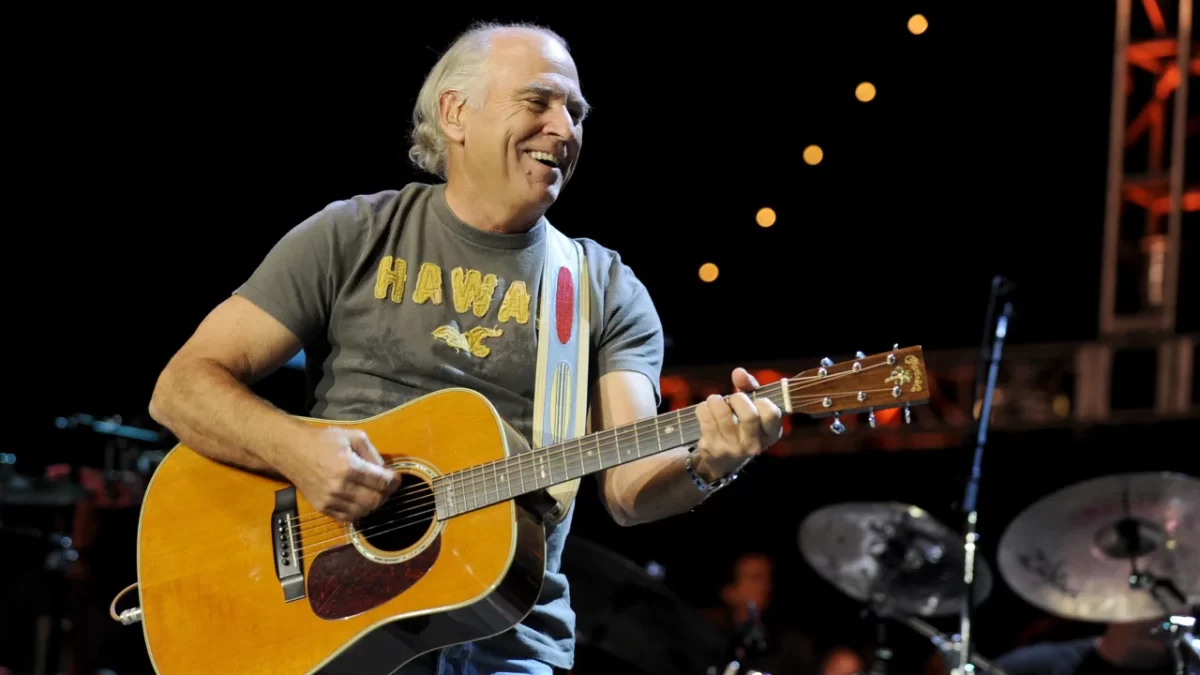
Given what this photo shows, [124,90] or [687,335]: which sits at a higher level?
[124,90]

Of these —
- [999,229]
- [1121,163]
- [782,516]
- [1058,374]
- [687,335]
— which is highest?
[1121,163]

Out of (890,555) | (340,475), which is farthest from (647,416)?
(890,555)

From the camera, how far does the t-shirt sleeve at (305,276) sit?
2801 mm

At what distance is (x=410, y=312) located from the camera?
112 inches

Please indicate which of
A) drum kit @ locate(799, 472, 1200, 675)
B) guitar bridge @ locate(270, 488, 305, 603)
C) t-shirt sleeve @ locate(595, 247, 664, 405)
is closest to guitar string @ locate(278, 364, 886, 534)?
guitar bridge @ locate(270, 488, 305, 603)

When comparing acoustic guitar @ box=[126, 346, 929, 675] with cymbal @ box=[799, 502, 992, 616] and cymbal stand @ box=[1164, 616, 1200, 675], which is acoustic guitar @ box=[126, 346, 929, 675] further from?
cymbal @ box=[799, 502, 992, 616]

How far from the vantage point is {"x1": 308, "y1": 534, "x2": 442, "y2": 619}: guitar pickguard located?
8.32ft

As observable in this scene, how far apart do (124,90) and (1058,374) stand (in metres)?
8.17

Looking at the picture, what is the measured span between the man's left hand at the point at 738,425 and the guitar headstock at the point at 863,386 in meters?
0.06

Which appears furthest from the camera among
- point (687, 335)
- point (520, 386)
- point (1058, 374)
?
point (1058, 374)

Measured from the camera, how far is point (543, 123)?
3.00 meters

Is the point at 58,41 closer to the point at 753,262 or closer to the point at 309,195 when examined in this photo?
the point at 309,195

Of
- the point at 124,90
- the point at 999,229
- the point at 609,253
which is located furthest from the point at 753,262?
the point at 609,253

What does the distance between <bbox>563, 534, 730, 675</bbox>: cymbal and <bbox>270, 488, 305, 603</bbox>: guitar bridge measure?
7.96ft
